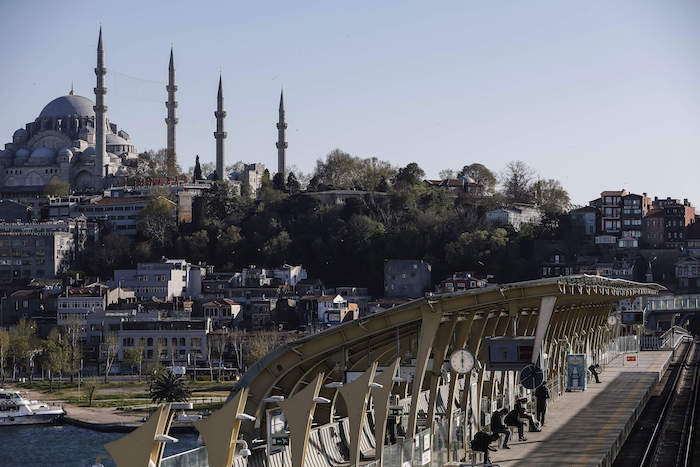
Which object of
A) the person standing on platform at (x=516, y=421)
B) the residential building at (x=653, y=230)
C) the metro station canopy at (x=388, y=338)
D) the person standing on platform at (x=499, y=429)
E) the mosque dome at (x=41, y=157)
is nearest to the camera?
the metro station canopy at (x=388, y=338)

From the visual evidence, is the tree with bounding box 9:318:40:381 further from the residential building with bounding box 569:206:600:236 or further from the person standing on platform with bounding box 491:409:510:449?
the person standing on platform with bounding box 491:409:510:449

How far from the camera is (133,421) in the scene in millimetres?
59312

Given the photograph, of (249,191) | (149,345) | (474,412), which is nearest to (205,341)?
(149,345)

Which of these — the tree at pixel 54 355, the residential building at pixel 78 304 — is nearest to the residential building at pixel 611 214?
the residential building at pixel 78 304

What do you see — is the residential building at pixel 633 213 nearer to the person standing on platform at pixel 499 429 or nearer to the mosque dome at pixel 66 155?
the mosque dome at pixel 66 155

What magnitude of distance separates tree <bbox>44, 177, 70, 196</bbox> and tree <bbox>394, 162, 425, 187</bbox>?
1301 inches

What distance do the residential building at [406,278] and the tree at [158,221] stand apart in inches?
836

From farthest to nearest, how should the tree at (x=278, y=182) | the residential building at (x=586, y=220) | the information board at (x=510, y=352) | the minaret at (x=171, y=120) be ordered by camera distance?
A: 1. the minaret at (x=171, y=120)
2. the tree at (x=278, y=182)
3. the residential building at (x=586, y=220)
4. the information board at (x=510, y=352)

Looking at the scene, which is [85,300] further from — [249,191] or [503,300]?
[503,300]

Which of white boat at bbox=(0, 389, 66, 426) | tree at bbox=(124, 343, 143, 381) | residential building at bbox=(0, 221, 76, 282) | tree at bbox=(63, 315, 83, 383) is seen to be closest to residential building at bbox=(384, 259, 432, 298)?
tree at bbox=(124, 343, 143, 381)

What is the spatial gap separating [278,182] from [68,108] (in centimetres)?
3583

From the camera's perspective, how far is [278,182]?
116875 mm

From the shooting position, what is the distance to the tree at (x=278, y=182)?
11607 cm

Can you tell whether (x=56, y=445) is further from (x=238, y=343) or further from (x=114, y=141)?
(x=114, y=141)
